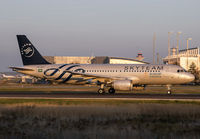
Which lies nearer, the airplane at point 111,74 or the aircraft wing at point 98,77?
the aircraft wing at point 98,77

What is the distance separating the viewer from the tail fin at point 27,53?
41031 mm

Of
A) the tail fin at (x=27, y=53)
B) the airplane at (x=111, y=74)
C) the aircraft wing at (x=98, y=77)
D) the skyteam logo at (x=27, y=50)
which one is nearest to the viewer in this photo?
the aircraft wing at (x=98, y=77)

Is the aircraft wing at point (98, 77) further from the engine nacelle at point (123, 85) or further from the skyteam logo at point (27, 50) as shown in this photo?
the skyteam logo at point (27, 50)

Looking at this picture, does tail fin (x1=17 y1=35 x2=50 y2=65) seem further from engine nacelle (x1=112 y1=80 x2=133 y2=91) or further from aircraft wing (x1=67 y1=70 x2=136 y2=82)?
engine nacelle (x1=112 y1=80 x2=133 y2=91)

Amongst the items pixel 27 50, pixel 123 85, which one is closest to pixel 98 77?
pixel 123 85

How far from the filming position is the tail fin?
41.0 metres

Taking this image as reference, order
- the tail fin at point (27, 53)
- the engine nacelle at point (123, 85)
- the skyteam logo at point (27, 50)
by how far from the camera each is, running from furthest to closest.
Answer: the skyteam logo at point (27, 50)
the tail fin at point (27, 53)
the engine nacelle at point (123, 85)

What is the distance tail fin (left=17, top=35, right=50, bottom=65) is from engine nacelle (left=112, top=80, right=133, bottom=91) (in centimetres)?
1215

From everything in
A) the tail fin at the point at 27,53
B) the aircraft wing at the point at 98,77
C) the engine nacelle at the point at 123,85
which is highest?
the tail fin at the point at 27,53

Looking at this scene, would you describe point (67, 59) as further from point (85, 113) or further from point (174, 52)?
point (85, 113)

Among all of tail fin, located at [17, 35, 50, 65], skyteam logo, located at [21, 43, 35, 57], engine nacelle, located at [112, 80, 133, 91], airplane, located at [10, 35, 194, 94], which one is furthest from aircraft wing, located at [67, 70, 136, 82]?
skyteam logo, located at [21, 43, 35, 57]

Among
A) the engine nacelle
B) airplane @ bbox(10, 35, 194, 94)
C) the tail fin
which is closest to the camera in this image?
the engine nacelle

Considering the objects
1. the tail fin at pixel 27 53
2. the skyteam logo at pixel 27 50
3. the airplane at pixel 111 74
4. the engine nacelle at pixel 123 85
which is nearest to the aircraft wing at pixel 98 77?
the airplane at pixel 111 74

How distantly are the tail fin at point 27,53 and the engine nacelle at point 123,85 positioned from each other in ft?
39.9
